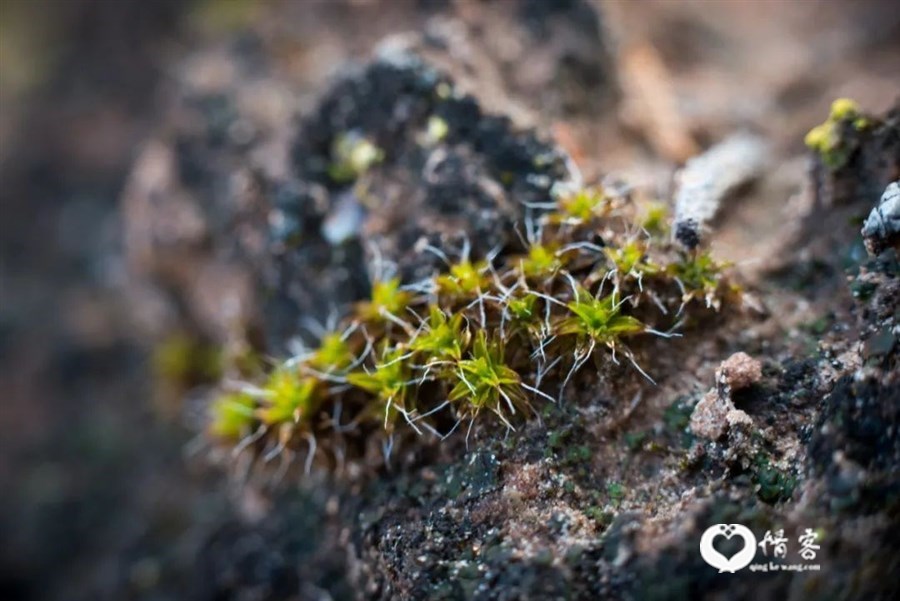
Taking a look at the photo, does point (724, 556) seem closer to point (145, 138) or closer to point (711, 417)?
point (711, 417)

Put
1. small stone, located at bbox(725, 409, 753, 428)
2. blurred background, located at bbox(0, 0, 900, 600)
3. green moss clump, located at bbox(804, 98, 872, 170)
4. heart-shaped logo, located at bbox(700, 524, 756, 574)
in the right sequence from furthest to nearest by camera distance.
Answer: blurred background, located at bbox(0, 0, 900, 600)
green moss clump, located at bbox(804, 98, 872, 170)
small stone, located at bbox(725, 409, 753, 428)
heart-shaped logo, located at bbox(700, 524, 756, 574)

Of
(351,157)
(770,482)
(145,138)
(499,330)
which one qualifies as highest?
(351,157)

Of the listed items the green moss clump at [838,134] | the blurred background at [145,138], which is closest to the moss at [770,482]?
the green moss clump at [838,134]

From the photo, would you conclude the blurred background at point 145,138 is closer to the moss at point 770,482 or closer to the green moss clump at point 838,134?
the green moss clump at point 838,134

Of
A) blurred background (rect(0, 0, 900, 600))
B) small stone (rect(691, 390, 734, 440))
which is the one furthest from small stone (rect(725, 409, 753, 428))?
blurred background (rect(0, 0, 900, 600))

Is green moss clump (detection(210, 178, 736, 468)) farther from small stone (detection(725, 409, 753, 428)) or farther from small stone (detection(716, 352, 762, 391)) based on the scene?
small stone (detection(725, 409, 753, 428))

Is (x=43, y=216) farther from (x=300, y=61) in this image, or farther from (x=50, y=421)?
(x=300, y=61)

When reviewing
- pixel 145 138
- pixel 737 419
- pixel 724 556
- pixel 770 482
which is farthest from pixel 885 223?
pixel 145 138
